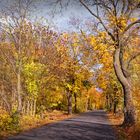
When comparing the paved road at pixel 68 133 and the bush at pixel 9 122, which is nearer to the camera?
the paved road at pixel 68 133

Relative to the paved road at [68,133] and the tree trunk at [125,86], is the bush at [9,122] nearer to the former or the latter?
the paved road at [68,133]

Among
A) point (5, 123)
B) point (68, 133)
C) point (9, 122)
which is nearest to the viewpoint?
point (68, 133)

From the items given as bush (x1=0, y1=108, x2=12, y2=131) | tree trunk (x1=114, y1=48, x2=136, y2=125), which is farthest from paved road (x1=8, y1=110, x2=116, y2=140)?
tree trunk (x1=114, y1=48, x2=136, y2=125)

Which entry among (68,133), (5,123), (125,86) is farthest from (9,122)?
(125,86)

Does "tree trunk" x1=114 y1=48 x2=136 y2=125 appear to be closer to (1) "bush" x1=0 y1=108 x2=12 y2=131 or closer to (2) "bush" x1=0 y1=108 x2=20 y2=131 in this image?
(2) "bush" x1=0 y1=108 x2=20 y2=131

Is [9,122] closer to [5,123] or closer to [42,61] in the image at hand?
[5,123]

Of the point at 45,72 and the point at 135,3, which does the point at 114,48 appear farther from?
the point at 45,72

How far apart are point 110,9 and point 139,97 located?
928 cm

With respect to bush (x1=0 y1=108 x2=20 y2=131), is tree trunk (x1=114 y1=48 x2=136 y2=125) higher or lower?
higher

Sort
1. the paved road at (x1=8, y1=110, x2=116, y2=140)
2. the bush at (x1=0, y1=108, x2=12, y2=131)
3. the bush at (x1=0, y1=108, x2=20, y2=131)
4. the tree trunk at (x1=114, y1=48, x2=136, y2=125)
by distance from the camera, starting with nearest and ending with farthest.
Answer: the paved road at (x1=8, y1=110, x2=116, y2=140) < the bush at (x1=0, y1=108, x2=12, y2=131) < the bush at (x1=0, y1=108, x2=20, y2=131) < the tree trunk at (x1=114, y1=48, x2=136, y2=125)

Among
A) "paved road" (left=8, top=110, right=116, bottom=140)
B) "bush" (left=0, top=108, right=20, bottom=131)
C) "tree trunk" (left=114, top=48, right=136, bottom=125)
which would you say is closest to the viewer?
"paved road" (left=8, top=110, right=116, bottom=140)

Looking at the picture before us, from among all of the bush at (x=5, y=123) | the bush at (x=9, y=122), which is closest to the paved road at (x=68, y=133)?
the bush at (x=9, y=122)

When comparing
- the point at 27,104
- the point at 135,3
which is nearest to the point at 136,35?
the point at 135,3

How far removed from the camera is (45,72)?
34.9m
